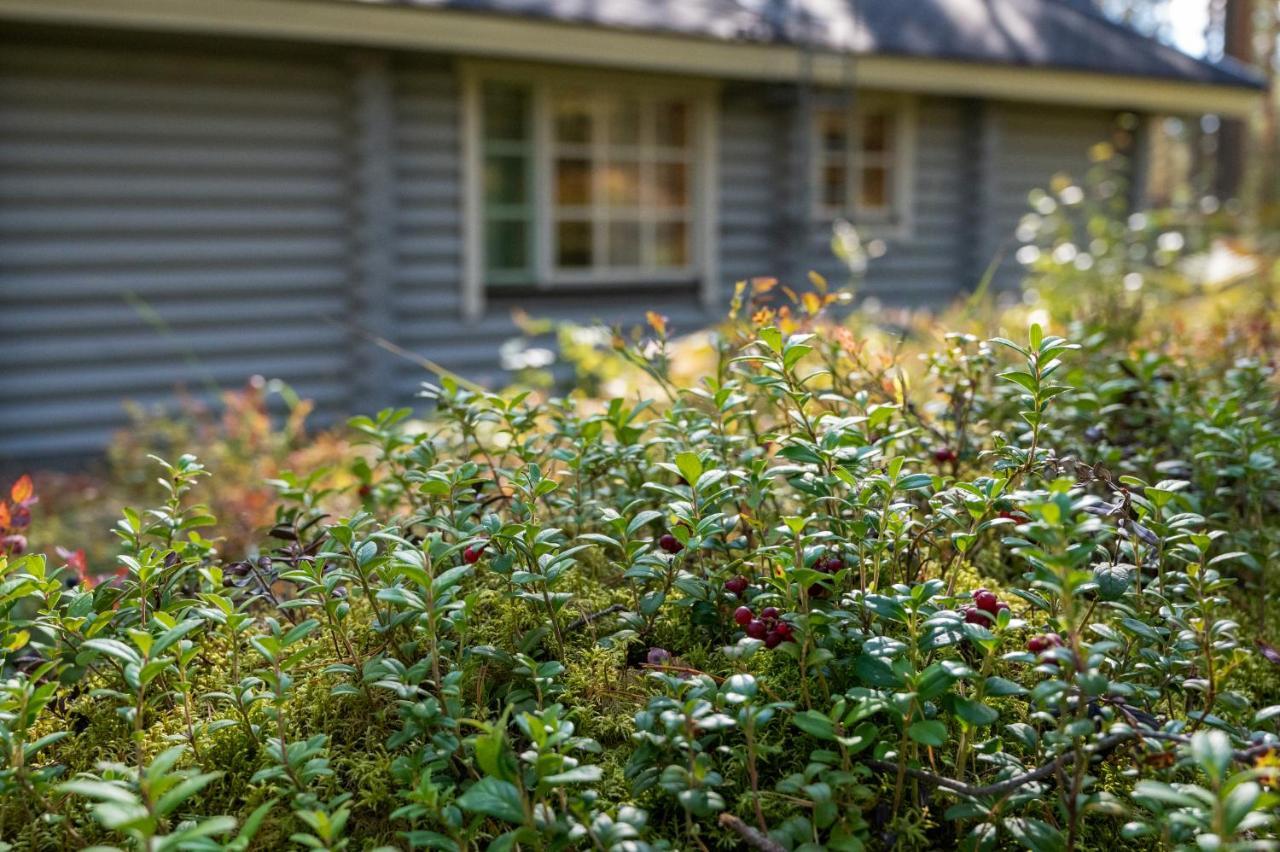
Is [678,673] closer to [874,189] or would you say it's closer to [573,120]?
[573,120]

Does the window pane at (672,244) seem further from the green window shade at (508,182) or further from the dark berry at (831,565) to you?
the dark berry at (831,565)

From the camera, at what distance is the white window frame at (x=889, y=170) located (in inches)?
393

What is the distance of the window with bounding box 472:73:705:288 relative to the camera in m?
8.24

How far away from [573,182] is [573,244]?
17.6 inches

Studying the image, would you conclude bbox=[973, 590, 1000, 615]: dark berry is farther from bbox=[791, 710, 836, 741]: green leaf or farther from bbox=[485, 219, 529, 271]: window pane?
bbox=[485, 219, 529, 271]: window pane

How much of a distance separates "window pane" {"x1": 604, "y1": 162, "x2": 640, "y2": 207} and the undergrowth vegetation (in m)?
6.63

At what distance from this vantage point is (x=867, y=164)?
1027 cm

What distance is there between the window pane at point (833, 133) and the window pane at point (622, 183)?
2.06 metres

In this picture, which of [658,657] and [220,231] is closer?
[658,657]

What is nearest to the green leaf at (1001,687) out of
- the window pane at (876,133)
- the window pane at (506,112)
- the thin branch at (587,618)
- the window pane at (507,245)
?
the thin branch at (587,618)

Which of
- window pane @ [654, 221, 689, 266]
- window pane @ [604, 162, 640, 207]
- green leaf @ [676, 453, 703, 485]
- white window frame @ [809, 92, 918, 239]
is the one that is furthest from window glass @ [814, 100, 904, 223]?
green leaf @ [676, 453, 703, 485]

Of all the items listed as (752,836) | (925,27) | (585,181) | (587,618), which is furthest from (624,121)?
(752,836)

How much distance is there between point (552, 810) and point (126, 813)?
52 cm

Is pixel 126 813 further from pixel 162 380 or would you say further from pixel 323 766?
pixel 162 380
